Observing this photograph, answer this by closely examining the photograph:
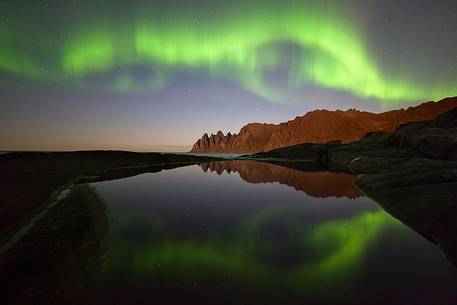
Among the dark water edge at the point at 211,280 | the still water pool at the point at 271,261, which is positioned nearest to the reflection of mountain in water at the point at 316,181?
the still water pool at the point at 271,261

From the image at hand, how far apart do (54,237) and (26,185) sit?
66.4 ft

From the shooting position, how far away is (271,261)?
10891 millimetres

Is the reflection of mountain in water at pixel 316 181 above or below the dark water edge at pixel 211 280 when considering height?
below

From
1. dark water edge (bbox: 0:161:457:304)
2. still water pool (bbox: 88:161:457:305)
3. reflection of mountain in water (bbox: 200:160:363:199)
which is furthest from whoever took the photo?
reflection of mountain in water (bbox: 200:160:363:199)

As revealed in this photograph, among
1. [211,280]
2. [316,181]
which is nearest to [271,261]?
[211,280]

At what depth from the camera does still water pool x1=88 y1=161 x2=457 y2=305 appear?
819 cm

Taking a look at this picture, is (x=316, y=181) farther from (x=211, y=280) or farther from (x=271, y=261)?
(x=211, y=280)

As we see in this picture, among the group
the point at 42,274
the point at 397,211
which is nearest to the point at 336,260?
the point at 397,211

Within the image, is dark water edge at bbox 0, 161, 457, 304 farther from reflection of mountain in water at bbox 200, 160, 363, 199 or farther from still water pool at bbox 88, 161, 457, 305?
reflection of mountain in water at bbox 200, 160, 363, 199

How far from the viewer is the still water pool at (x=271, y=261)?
322 inches

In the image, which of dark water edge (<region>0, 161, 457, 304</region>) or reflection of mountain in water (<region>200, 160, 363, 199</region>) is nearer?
dark water edge (<region>0, 161, 457, 304</region>)

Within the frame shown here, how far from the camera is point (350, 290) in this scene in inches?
327

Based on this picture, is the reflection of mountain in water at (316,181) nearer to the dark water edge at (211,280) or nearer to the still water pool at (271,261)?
the still water pool at (271,261)

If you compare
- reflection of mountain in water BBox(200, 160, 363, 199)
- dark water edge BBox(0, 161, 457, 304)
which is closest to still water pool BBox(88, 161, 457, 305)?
dark water edge BBox(0, 161, 457, 304)
